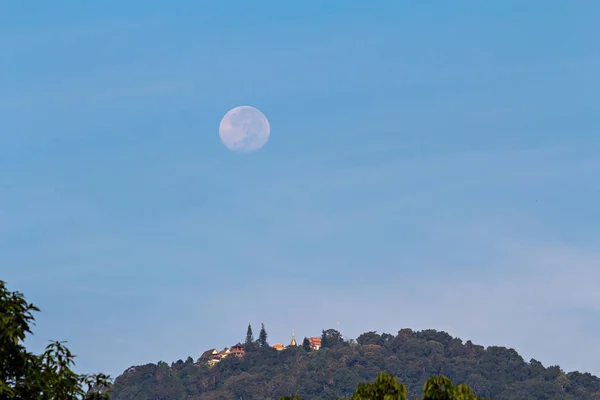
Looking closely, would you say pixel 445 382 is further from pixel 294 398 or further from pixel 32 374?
pixel 32 374

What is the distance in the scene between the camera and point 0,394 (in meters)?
20.7

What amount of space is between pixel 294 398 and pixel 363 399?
1.88 metres

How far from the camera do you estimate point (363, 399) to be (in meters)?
22.8

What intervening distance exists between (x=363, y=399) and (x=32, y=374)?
22.6 feet

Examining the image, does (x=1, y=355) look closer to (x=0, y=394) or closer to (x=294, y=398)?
(x=0, y=394)

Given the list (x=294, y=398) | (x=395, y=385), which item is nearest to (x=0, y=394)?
(x=294, y=398)

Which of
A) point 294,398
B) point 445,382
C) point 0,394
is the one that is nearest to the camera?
point 0,394

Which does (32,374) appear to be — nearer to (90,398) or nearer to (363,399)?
(90,398)

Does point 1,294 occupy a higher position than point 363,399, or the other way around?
point 1,294

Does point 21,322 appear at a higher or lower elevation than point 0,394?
higher

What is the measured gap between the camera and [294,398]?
23.9m

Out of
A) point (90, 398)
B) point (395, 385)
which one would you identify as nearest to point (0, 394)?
point (90, 398)

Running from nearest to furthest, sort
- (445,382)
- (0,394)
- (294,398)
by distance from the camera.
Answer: (0,394) < (445,382) < (294,398)

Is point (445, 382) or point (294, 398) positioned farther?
point (294, 398)
